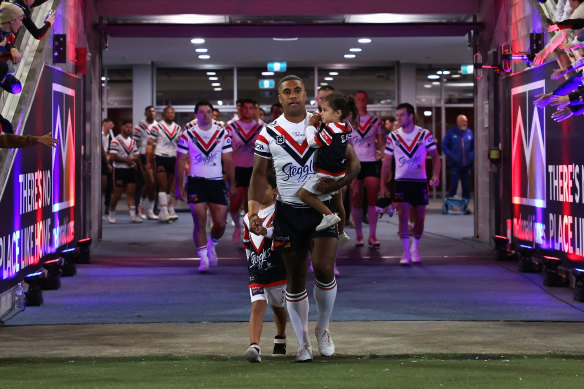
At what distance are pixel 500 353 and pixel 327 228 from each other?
1.39 m

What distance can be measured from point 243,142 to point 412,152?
2.61m

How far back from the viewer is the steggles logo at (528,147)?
11.1 metres

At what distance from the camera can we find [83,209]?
13102 mm

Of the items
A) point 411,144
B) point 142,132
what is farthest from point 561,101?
point 142,132

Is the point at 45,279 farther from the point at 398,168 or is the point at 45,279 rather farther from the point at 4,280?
the point at 398,168

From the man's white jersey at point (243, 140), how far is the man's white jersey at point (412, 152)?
2.27 m

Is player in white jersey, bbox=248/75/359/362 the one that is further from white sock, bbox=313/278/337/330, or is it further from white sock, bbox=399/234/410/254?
white sock, bbox=399/234/410/254

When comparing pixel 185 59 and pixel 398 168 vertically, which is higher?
pixel 185 59

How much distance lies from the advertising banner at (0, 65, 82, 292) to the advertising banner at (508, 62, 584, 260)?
5.10m

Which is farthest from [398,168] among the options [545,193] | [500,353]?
[500,353]

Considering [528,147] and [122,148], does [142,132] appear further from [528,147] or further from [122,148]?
[528,147]

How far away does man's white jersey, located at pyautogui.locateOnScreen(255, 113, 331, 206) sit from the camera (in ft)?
20.1

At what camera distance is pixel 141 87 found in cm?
2689

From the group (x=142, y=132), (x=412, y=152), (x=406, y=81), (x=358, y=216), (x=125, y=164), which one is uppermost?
(x=406, y=81)
